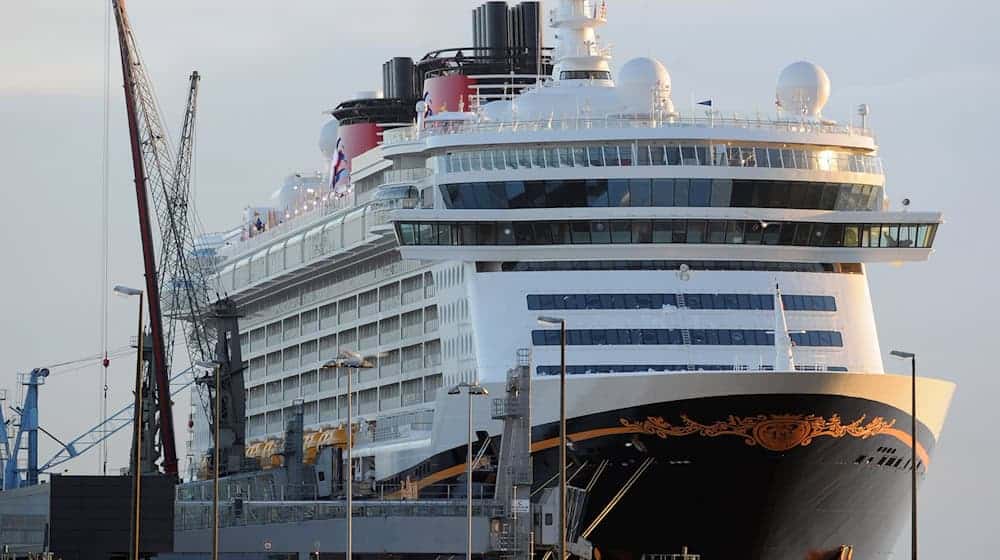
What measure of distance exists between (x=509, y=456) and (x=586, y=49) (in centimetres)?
1640

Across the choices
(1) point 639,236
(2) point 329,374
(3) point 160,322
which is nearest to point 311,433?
(2) point 329,374

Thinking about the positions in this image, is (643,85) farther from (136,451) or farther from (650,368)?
(136,451)

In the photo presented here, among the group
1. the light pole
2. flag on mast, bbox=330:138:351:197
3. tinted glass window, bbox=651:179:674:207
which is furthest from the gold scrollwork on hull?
flag on mast, bbox=330:138:351:197

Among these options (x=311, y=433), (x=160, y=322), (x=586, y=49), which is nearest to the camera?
(x=586, y=49)

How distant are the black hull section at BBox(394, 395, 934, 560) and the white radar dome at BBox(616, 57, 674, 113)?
11627 mm

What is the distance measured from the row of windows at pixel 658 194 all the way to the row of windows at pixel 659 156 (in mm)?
495

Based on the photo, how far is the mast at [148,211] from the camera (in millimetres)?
95312

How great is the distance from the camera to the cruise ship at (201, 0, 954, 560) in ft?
209

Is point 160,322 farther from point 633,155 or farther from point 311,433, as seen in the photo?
point 633,155

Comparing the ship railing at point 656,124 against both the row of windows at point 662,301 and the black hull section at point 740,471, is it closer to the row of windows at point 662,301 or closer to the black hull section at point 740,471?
the row of windows at point 662,301

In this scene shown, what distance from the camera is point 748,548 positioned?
212ft

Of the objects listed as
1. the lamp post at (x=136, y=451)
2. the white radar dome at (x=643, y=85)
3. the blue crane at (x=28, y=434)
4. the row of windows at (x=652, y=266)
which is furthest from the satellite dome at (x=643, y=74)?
the blue crane at (x=28, y=434)

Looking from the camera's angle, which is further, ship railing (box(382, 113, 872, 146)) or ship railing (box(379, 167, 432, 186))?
ship railing (box(379, 167, 432, 186))

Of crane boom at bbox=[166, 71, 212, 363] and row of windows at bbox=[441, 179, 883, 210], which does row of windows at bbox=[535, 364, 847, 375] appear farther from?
crane boom at bbox=[166, 71, 212, 363]
